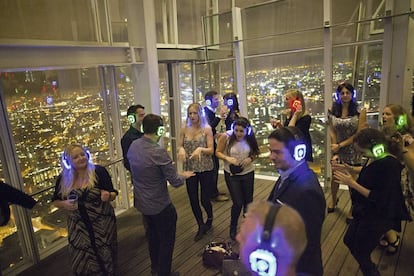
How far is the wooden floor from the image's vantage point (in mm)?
2945

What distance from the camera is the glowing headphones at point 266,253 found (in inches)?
37.8

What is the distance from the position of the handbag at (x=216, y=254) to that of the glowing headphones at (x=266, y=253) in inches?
80.6

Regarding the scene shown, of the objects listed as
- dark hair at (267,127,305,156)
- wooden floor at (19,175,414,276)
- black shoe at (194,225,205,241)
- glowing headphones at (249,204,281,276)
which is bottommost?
wooden floor at (19,175,414,276)

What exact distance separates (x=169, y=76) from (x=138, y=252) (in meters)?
3.60

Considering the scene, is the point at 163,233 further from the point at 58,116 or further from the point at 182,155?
the point at 58,116

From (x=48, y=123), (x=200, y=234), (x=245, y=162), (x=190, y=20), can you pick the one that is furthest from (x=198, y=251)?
(x=190, y=20)

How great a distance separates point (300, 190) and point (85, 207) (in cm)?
178

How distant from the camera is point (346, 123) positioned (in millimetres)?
3498

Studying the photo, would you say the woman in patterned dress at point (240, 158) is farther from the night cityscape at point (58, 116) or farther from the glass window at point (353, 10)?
the glass window at point (353, 10)

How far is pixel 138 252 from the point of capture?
3.46 meters

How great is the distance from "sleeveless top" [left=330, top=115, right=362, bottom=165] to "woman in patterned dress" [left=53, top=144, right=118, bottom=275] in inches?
108

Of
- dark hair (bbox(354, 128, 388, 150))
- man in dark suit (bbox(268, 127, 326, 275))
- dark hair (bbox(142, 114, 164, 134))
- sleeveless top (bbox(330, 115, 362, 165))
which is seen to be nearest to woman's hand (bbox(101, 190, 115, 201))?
dark hair (bbox(142, 114, 164, 134))

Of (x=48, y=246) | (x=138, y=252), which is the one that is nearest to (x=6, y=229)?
(x=48, y=246)

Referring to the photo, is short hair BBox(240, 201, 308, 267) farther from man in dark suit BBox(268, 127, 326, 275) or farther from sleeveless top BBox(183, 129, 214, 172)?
sleeveless top BBox(183, 129, 214, 172)
